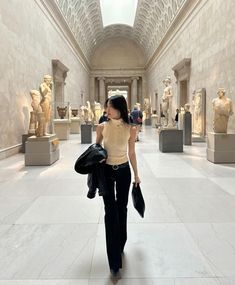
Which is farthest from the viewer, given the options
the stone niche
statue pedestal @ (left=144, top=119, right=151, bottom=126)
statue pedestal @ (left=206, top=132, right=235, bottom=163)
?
statue pedestal @ (left=144, top=119, right=151, bottom=126)

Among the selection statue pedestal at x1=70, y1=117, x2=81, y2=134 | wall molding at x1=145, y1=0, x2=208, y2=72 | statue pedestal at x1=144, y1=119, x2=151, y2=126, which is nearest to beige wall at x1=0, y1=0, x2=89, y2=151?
statue pedestal at x1=70, y1=117, x2=81, y2=134

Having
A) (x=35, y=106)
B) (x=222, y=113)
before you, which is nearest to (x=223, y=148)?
(x=222, y=113)

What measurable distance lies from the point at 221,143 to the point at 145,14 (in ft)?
84.6

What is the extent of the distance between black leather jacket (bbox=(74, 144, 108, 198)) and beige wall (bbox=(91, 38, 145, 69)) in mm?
42575

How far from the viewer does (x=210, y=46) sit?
1608cm

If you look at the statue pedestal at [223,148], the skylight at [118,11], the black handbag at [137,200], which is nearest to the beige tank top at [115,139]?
the black handbag at [137,200]

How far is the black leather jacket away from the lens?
3092 millimetres

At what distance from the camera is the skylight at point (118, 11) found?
109 ft

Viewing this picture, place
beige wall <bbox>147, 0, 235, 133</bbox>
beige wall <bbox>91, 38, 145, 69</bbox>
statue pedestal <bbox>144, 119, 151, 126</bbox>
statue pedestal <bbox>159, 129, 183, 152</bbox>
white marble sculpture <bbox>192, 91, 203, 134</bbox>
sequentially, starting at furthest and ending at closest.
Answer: beige wall <bbox>91, 38, 145, 69</bbox> < statue pedestal <bbox>144, 119, 151, 126</bbox> < white marble sculpture <bbox>192, 91, 203, 134</bbox> < beige wall <bbox>147, 0, 235, 133</bbox> < statue pedestal <bbox>159, 129, 183, 152</bbox>

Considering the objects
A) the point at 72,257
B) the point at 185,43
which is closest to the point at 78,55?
the point at 185,43

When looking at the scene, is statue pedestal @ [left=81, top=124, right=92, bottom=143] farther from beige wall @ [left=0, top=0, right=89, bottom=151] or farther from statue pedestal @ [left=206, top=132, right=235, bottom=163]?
statue pedestal @ [left=206, top=132, right=235, bottom=163]

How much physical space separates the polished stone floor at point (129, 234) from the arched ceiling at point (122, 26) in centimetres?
1667

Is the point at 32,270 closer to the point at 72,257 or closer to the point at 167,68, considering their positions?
the point at 72,257

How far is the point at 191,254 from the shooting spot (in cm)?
355
